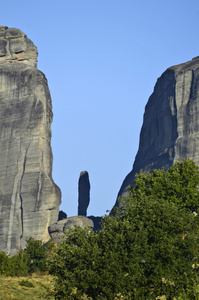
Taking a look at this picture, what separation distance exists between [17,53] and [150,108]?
5047 cm

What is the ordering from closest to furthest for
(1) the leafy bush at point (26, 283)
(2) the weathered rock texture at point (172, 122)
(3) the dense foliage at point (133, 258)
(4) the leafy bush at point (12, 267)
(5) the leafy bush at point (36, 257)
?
(3) the dense foliage at point (133, 258), (1) the leafy bush at point (26, 283), (4) the leafy bush at point (12, 267), (5) the leafy bush at point (36, 257), (2) the weathered rock texture at point (172, 122)

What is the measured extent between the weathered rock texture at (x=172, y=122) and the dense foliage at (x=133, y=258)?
10366cm

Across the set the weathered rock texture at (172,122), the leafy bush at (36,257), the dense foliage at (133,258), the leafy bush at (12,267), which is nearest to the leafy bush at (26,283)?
the leafy bush at (12,267)

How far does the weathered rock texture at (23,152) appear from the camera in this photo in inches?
5108

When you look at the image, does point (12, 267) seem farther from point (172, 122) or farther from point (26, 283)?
point (172, 122)

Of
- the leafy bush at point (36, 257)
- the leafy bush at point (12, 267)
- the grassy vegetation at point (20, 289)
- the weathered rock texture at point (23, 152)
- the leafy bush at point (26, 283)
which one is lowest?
the grassy vegetation at point (20, 289)

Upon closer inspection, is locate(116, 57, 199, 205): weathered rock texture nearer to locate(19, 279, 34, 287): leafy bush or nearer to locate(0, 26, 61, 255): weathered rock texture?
locate(0, 26, 61, 255): weathered rock texture

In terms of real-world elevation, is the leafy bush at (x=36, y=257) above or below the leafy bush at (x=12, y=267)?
above

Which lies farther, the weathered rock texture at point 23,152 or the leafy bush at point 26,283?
the weathered rock texture at point 23,152

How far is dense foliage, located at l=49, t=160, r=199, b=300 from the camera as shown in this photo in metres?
36.4

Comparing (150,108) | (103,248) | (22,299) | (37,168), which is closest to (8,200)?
(37,168)

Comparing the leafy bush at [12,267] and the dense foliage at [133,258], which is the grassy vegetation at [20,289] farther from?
the dense foliage at [133,258]

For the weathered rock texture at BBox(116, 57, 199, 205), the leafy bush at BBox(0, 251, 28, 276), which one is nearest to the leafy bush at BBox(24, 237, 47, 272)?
the leafy bush at BBox(0, 251, 28, 276)

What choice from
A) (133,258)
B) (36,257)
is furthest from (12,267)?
(133,258)
